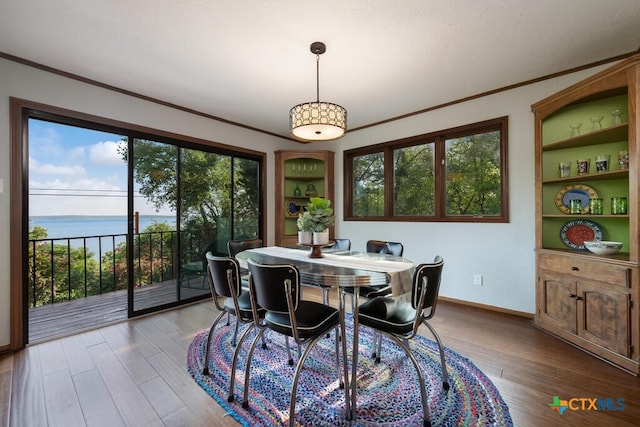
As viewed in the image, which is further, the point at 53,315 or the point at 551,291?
the point at 53,315

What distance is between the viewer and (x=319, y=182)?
4.71 metres

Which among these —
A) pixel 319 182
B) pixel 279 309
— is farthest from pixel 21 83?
pixel 319 182

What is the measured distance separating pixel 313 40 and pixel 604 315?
121 inches

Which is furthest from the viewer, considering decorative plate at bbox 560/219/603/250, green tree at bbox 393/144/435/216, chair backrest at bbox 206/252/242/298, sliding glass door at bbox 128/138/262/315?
green tree at bbox 393/144/435/216

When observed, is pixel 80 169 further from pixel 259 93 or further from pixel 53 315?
pixel 259 93

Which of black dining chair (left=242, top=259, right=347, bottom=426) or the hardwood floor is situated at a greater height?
black dining chair (left=242, top=259, right=347, bottom=426)

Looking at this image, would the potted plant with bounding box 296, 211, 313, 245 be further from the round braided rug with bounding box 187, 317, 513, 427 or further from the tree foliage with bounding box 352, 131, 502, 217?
the tree foliage with bounding box 352, 131, 502, 217

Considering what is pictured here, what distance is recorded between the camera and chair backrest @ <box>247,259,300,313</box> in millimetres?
1426

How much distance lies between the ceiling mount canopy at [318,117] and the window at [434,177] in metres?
1.86

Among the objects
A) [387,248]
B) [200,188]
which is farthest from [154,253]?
[387,248]

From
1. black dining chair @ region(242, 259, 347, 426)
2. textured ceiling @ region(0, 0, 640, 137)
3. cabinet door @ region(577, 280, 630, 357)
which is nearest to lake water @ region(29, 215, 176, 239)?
textured ceiling @ region(0, 0, 640, 137)

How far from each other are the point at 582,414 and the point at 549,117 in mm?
2558

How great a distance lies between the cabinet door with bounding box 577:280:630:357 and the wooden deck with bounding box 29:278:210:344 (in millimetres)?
3958

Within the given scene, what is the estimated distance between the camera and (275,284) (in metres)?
1.45
